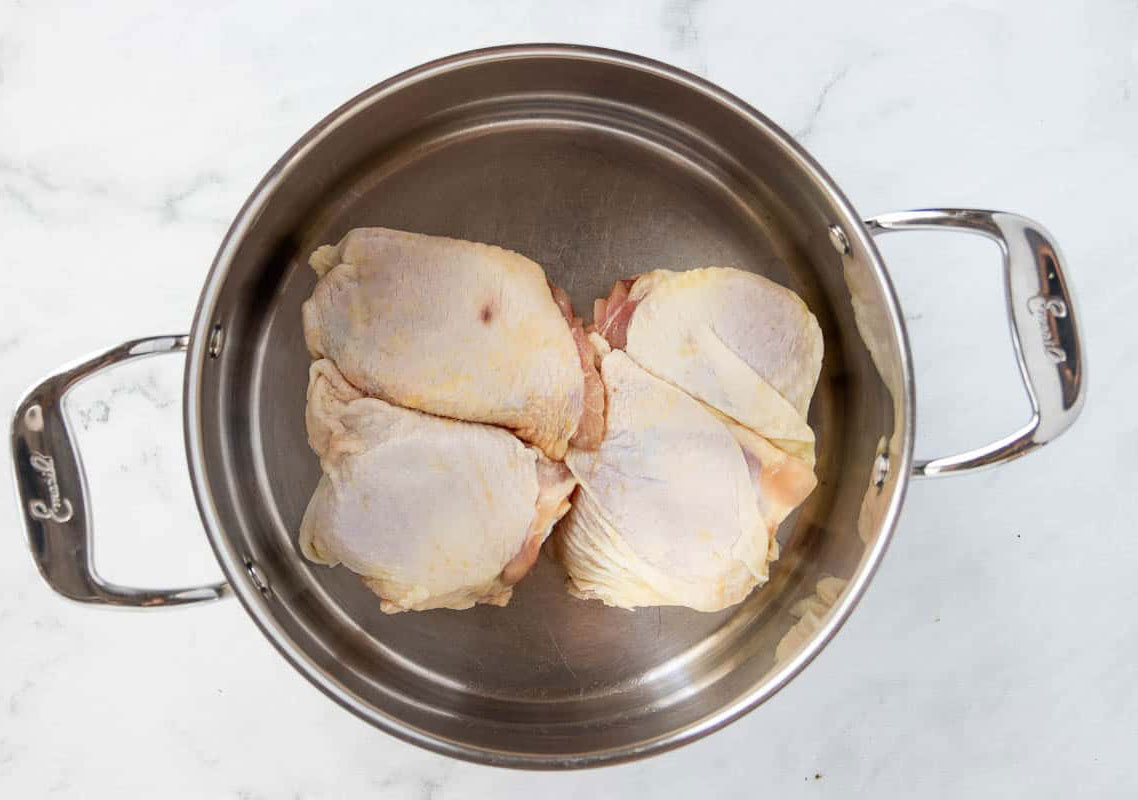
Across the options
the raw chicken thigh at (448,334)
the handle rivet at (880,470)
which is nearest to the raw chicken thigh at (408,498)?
the raw chicken thigh at (448,334)

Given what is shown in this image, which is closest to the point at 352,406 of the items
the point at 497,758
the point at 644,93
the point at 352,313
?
the point at 352,313

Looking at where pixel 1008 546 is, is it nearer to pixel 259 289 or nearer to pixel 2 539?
pixel 259 289

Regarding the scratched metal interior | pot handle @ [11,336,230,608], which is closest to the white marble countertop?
the scratched metal interior

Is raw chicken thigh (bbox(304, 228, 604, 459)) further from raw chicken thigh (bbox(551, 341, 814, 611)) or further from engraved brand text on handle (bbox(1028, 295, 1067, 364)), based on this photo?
engraved brand text on handle (bbox(1028, 295, 1067, 364))

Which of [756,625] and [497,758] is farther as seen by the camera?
[756,625]

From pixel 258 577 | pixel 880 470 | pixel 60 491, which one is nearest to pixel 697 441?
pixel 880 470
